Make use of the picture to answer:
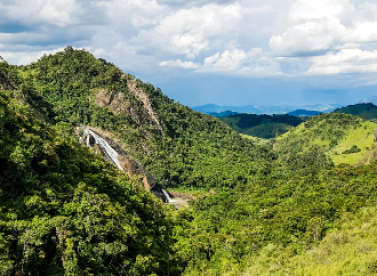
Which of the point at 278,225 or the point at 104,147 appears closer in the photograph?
the point at 278,225

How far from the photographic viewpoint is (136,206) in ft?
231

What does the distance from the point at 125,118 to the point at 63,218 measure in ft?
281

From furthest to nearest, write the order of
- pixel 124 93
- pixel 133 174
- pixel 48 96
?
pixel 124 93
pixel 48 96
pixel 133 174

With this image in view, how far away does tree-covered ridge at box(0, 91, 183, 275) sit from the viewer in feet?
136

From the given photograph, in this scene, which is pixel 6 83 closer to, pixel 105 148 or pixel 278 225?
pixel 105 148

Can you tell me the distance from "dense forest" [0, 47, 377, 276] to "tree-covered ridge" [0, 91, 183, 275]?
0.18 metres

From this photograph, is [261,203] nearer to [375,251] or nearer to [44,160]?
[375,251]

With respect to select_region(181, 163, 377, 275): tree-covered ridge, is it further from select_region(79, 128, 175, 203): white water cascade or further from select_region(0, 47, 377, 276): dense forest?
select_region(79, 128, 175, 203): white water cascade

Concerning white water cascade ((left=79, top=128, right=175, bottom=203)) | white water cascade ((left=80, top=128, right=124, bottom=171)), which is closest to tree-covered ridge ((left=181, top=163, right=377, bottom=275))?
white water cascade ((left=79, top=128, right=175, bottom=203))

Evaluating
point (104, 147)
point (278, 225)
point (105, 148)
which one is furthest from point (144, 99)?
point (278, 225)

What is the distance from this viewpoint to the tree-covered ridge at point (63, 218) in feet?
136

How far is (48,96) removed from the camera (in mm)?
126375

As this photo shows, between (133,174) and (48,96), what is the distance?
4786cm

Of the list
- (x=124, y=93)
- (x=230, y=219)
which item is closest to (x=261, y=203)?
(x=230, y=219)
